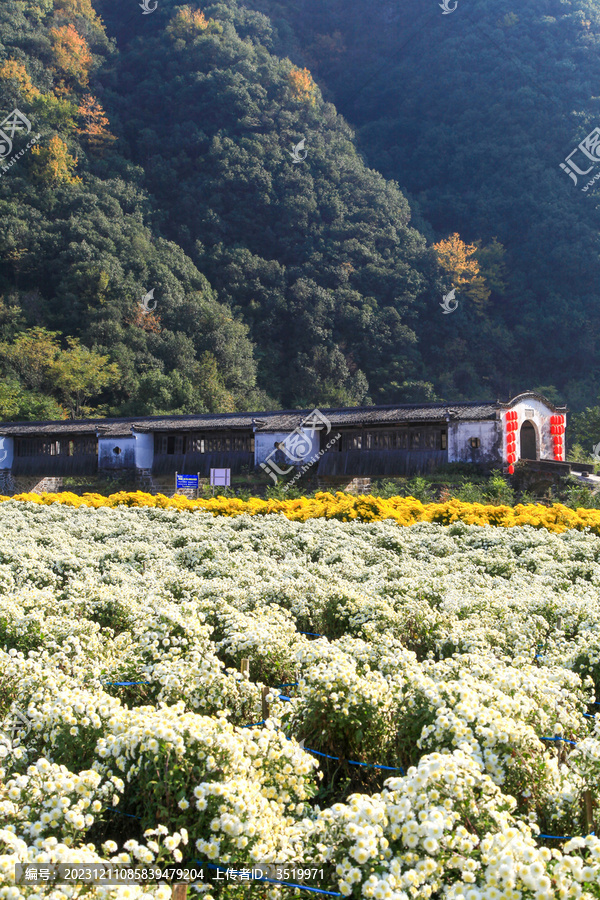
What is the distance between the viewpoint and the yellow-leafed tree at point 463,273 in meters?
51.8

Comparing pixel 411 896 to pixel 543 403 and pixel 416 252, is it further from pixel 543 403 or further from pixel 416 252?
pixel 416 252

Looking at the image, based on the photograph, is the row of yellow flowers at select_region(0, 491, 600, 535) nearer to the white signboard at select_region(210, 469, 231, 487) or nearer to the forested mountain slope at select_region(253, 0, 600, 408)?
the white signboard at select_region(210, 469, 231, 487)

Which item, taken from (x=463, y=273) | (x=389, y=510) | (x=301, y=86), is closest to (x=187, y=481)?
(x=389, y=510)

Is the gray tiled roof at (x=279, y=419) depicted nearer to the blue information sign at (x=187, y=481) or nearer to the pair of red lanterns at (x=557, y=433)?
the pair of red lanterns at (x=557, y=433)

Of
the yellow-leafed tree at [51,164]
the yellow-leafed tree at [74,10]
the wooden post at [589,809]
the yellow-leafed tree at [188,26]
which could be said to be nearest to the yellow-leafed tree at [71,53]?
the yellow-leafed tree at [74,10]

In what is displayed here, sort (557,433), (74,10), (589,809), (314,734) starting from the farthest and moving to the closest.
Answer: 1. (74,10)
2. (557,433)
3. (314,734)
4. (589,809)

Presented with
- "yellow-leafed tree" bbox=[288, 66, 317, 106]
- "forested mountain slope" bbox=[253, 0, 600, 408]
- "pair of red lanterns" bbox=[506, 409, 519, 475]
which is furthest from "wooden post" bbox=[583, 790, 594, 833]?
"yellow-leafed tree" bbox=[288, 66, 317, 106]

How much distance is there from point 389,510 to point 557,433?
14.0 meters

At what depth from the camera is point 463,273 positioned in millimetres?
52188

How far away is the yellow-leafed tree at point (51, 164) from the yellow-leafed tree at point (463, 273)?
29.0 meters

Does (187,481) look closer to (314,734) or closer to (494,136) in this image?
(314,734)

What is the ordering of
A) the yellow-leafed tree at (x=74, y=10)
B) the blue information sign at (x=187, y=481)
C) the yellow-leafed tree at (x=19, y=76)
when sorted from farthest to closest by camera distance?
the yellow-leafed tree at (x=74, y=10)
the yellow-leafed tree at (x=19, y=76)
the blue information sign at (x=187, y=481)

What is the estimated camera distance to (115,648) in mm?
5195

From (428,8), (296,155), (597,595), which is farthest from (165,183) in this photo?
(597,595)
